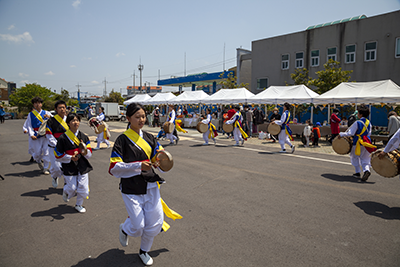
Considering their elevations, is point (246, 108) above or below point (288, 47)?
below

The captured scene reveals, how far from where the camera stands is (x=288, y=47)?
1110 inches

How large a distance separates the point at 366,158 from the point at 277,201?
3.23 metres

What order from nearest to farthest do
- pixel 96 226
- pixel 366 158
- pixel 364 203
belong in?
pixel 96 226 → pixel 364 203 → pixel 366 158

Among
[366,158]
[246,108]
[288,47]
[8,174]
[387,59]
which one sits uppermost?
[288,47]

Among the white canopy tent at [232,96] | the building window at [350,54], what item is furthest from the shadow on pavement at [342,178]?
the building window at [350,54]

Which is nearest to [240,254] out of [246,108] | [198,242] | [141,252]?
[198,242]

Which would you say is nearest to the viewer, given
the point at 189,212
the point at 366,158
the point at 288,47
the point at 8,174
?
the point at 189,212

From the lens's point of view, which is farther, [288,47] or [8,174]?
[288,47]

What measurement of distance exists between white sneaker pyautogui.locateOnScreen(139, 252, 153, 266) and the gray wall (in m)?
25.2

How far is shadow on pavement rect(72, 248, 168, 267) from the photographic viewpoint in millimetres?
3279

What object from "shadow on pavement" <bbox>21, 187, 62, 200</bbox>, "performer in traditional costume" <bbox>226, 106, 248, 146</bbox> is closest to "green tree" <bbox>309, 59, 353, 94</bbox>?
"performer in traditional costume" <bbox>226, 106, 248, 146</bbox>

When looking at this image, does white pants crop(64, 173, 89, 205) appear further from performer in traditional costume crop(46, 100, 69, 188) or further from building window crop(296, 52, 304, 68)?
building window crop(296, 52, 304, 68)

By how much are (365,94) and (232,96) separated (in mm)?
8578

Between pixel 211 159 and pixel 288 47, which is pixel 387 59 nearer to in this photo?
pixel 288 47
